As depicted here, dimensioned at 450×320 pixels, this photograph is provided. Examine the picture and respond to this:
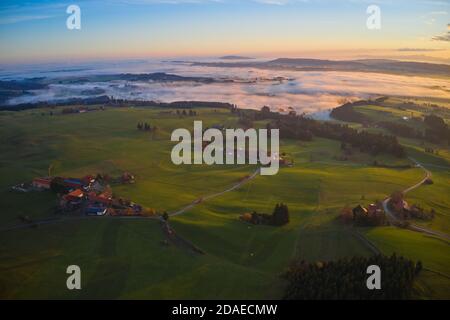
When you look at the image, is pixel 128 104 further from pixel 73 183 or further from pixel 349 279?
pixel 349 279

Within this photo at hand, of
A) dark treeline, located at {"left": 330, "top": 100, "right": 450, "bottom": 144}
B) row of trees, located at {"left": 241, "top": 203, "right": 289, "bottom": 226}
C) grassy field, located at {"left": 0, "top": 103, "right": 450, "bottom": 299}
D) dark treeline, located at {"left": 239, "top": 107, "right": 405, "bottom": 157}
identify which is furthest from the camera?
dark treeline, located at {"left": 330, "top": 100, "right": 450, "bottom": 144}

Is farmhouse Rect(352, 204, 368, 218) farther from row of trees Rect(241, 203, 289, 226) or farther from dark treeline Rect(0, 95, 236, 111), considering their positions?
dark treeline Rect(0, 95, 236, 111)

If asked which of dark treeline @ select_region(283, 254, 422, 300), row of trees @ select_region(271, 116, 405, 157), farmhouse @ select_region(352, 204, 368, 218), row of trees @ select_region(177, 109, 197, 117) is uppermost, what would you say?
row of trees @ select_region(177, 109, 197, 117)

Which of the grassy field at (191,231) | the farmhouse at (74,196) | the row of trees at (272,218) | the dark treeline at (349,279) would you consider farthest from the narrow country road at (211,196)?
the dark treeline at (349,279)

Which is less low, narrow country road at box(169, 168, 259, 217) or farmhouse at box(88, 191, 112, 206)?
farmhouse at box(88, 191, 112, 206)

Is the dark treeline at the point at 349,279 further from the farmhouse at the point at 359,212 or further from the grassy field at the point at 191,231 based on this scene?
the farmhouse at the point at 359,212

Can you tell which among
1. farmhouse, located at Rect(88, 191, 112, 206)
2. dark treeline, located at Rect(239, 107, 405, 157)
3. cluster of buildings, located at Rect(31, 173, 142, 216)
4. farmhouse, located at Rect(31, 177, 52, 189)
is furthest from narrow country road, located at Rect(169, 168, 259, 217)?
dark treeline, located at Rect(239, 107, 405, 157)

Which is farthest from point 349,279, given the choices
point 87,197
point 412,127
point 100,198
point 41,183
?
point 412,127
